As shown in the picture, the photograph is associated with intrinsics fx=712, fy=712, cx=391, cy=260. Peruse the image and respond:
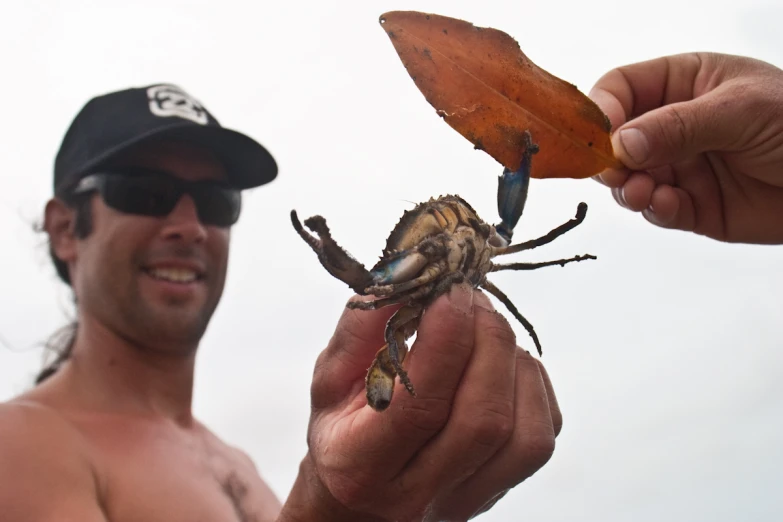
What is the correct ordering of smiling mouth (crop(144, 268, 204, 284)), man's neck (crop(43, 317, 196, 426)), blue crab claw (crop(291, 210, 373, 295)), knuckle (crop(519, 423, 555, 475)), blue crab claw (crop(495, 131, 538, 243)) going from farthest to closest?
smiling mouth (crop(144, 268, 204, 284)) → man's neck (crop(43, 317, 196, 426)) → blue crab claw (crop(495, 131, 538, 243)) → knuckle (crop(519, 423, 555, 475)) → blue crab claw (crop(291, 210, 373, 295))

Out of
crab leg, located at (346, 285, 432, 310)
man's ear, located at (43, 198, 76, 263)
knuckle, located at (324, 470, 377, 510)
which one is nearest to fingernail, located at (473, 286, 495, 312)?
crab leg, located at (346, 285, 432, 310)

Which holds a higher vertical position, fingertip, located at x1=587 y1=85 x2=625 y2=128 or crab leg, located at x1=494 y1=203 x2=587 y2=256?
fingertip, located at x1=587 y1=85 x2=625 y2=128

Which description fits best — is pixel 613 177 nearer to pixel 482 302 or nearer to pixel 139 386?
pixel 482 302

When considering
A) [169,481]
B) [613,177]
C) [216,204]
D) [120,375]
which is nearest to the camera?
[613,177]

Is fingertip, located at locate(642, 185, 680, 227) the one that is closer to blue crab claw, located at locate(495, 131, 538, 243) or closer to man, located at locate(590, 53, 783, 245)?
man, located at locate(590, 53, 783, 245)

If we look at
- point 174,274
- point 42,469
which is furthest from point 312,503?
point 174,274

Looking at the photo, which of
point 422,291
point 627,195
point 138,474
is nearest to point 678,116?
point 627,195
